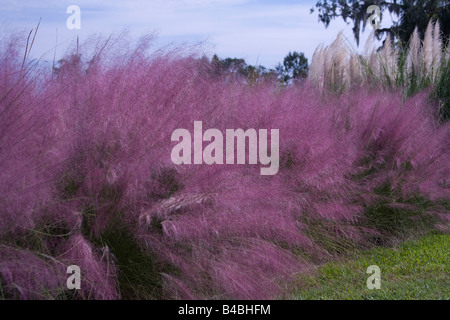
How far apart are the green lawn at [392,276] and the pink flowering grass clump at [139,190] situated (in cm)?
18

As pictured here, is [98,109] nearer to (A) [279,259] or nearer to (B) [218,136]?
(B) [218,136]

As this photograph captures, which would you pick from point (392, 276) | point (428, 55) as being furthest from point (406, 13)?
point (392, 276)

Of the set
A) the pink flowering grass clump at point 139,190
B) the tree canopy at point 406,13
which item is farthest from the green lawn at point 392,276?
the tree canopy at point 406,13

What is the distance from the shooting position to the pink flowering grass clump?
2805mm

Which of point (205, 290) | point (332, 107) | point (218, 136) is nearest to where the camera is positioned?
point (205, 290)

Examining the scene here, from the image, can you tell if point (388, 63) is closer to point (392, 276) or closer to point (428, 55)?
point (428, 55)

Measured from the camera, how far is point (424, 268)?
4512 mm

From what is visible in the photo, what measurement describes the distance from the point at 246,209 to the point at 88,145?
1.05 m

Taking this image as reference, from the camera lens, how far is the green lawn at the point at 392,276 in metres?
3.75

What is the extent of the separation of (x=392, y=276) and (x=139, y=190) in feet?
7.71

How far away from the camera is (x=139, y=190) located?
3.08 metres

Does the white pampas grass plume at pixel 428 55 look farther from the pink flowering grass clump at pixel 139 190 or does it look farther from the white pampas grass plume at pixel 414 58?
the pink flowering grass clump at pixel 139 190

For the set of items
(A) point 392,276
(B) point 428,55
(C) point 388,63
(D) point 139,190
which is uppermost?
(B) point 428,55
